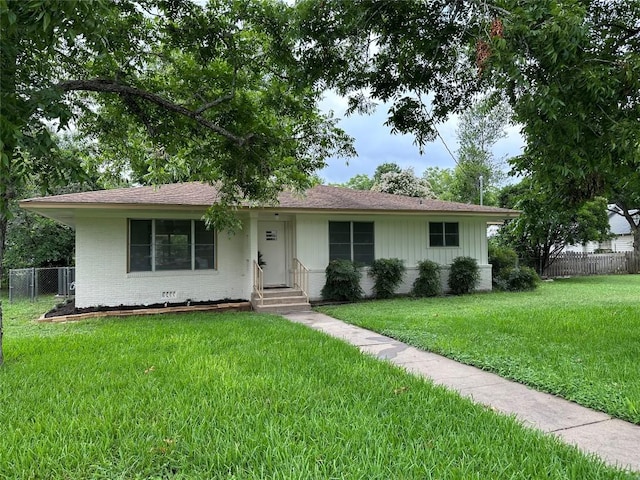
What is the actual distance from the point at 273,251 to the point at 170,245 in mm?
2926

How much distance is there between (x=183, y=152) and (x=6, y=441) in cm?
689

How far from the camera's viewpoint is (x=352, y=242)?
491 inches

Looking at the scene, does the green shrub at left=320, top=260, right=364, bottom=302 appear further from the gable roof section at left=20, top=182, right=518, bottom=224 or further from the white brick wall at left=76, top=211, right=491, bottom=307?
the gable roof section at left=20, top=182, right=518, bottom=224

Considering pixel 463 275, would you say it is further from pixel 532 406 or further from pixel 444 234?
pixel 532 406

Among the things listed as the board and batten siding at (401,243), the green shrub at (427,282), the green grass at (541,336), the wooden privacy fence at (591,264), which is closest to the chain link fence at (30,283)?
the board and batten siding at (401,243)

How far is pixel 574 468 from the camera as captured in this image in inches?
104

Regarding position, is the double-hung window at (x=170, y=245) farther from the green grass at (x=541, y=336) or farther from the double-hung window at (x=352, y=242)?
the green grass at (x=541, y=336)

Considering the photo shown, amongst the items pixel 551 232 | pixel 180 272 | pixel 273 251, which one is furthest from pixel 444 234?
pixel 180 272

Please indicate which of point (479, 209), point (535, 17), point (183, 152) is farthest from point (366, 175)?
point (535, 17)

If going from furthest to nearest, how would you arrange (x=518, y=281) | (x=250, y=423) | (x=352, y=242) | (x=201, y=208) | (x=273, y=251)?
(x=518, y=281)
(x=352, y=242)
(x=273, y=251)
(x=201, y=208)
(x=250, y=423)

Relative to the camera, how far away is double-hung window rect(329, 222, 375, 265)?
12266 mm

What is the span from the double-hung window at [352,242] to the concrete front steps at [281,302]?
6.12 ft

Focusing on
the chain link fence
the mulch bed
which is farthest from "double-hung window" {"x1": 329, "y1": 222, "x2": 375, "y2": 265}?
the chain link fence

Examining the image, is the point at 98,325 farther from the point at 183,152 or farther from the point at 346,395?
the point at 346,395
